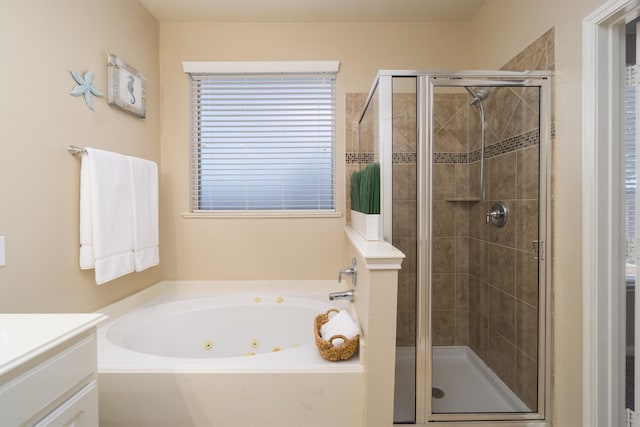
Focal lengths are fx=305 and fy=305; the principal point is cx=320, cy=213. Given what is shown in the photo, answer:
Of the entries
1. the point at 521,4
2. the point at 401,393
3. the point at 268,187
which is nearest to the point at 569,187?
the point at 521,4

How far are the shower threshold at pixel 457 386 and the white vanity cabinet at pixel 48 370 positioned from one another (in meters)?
1.26

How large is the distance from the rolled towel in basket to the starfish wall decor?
5.60 ft

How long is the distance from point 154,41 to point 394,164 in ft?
6.63

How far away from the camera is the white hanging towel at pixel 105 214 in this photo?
5.06ft

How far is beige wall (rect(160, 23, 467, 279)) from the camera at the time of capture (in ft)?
7.52

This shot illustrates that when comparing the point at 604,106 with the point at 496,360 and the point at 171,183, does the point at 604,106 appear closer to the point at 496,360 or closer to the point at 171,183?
the point at 496,360

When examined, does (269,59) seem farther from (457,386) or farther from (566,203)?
(457,386)

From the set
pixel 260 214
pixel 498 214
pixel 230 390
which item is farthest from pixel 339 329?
pixel 260 214

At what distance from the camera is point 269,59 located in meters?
2.30

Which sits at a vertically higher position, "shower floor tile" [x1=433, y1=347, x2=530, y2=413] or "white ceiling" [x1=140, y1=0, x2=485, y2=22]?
"white ceiling" [x1=140, y1=0, x2=485, y2=22]

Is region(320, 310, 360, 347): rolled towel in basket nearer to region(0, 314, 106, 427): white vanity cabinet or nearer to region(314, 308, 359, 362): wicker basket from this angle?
region(314, 308, 359, 362): wicker basket

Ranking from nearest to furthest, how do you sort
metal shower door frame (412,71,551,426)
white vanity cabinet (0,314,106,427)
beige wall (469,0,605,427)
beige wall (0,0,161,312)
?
white vanity cabinet (0,314,106,427), beige wall (0,0,161,312), beige wall (469,0,605,427), metal shower door frame (412,71,551,426)

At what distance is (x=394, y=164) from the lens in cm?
150

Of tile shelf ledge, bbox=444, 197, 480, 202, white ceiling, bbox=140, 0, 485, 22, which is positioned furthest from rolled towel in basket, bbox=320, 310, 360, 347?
white ceiling, bbox=140, 0, 485, 22
